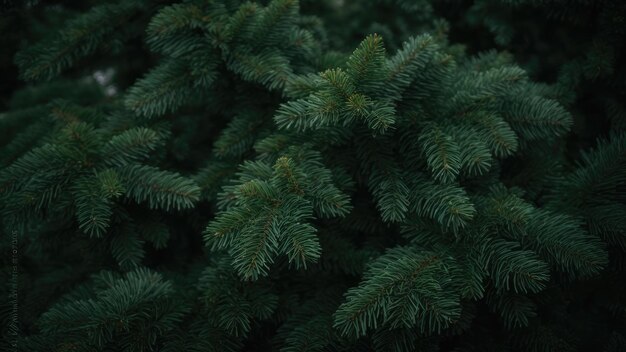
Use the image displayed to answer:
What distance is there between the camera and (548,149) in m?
1.28

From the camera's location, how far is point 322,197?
100 centimetres

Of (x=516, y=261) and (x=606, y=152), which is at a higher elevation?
(x=606, y=152)

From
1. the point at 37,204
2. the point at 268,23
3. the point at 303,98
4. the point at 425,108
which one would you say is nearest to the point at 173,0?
the point at 268,23

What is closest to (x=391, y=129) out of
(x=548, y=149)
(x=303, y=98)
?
(x=303, y=98)

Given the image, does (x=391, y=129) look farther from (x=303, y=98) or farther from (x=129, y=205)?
(x=129, y=205)

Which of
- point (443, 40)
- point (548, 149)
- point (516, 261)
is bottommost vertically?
point (516, 261)

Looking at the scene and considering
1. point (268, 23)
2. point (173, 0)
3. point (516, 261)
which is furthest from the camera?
point (173, 0)

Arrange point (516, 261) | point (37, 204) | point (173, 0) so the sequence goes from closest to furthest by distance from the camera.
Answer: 1. point (516, 261)
2. point (37, 204)
3. point (173, 0)

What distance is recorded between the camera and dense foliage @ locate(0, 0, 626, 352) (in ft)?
3.20

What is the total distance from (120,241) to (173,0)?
0.74 meters

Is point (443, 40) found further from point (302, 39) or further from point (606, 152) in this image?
point (606, 152)

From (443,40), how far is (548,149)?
447 mm

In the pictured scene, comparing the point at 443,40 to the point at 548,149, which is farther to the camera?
the point at 443,40

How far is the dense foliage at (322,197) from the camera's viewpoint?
98 centimetres
